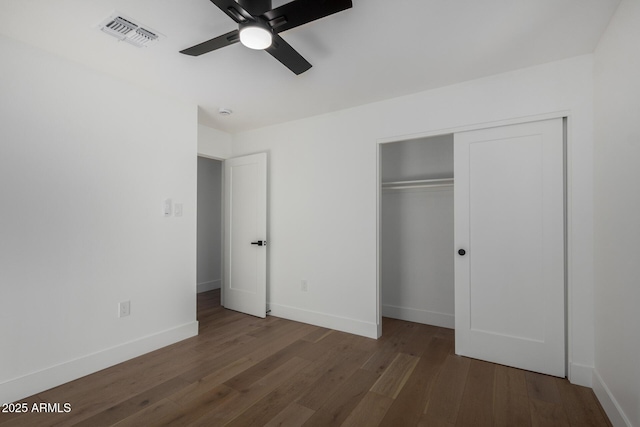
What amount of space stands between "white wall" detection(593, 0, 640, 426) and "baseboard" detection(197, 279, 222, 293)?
4.92 metres

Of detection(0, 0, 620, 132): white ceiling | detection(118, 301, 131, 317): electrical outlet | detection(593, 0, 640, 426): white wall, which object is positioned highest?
detection(0, 0, 620, 132): white ceiling

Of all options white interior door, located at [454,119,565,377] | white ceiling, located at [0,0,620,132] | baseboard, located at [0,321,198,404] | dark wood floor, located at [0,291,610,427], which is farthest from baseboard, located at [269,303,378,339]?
white ceiling, located at [0,0,620,132]

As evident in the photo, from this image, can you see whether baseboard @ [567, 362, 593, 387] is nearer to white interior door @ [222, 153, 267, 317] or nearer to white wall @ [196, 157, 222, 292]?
white interior door @ [222, 153, 267, 317]

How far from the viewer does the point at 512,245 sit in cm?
261

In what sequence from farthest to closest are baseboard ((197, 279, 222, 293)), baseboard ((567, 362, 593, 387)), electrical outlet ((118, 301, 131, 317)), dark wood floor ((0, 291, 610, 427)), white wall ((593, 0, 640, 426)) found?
baseboard ((197, 279, 222, 293)) → electrical outlet ((118, 301, 131, 317)) → baseboard ((567, 362, 593, 387)) → dark wood floor ((0, 291, 610, 427)) → white wall ((593, 0, 640, 426))

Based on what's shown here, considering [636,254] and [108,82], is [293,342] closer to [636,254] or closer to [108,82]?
[636,254]

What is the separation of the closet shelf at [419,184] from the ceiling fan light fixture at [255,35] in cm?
241

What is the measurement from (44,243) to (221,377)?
5.51 feet

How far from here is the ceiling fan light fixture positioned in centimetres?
170

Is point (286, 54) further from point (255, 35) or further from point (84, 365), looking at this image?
point (84, 365)

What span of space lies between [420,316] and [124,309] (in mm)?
3150

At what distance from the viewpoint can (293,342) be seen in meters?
3.15

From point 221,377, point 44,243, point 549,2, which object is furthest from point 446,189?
point 44,243

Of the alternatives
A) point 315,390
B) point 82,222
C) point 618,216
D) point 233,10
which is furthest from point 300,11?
point 315,390
